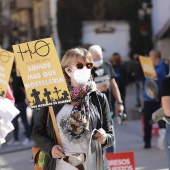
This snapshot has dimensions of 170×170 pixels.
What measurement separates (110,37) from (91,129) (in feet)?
94.9

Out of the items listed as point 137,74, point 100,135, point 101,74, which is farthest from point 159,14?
point 100,135

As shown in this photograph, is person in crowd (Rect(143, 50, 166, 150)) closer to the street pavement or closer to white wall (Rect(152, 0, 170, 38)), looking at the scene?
the street pavement

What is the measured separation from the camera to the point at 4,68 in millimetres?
5898

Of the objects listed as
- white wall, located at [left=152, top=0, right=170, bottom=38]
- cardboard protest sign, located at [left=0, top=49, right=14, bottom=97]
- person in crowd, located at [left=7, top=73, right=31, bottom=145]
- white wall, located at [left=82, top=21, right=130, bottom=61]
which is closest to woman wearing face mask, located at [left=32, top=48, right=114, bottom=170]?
cardboard protest sign, located at [left=0, top=49, right=14, bottom=97]

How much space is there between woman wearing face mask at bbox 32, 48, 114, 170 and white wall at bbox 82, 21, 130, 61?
2838 cm

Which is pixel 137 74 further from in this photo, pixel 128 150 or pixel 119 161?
pixel 119 161

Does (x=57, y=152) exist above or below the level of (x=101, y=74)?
above

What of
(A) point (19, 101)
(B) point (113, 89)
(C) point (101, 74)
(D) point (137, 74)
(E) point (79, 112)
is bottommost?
(D) point (137, 74)

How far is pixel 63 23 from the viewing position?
32750 millimetres

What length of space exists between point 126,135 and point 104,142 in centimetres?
760

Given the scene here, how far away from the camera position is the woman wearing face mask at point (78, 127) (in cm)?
423

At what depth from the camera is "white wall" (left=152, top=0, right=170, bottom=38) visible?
29892 millimetres

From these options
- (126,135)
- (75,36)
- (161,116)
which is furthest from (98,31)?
(161,116)

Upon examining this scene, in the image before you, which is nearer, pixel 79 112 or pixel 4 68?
pixel 79 112
